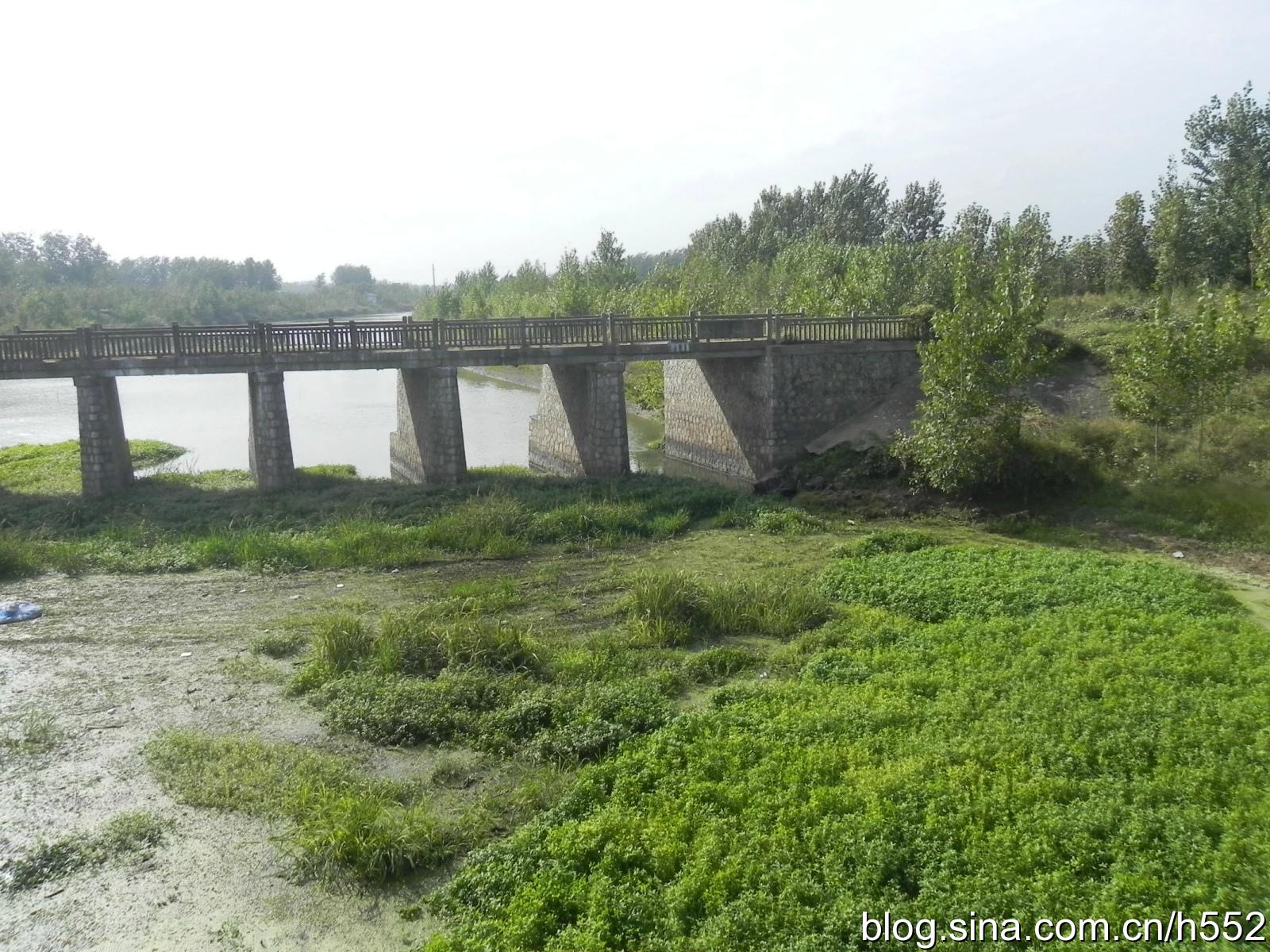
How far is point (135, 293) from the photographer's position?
359 feet

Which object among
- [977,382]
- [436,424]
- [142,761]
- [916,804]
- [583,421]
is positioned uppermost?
[977,382]

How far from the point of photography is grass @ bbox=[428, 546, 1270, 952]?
7082 millimetres

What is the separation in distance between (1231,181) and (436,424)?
29.7 metres

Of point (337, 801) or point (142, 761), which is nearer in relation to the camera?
point (337, 801)

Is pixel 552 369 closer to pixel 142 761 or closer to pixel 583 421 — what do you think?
pixel 583 421

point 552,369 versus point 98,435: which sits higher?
point 552,369

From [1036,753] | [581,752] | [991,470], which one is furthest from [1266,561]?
[581,752]

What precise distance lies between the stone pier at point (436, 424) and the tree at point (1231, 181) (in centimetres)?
2530

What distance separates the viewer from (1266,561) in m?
16.5

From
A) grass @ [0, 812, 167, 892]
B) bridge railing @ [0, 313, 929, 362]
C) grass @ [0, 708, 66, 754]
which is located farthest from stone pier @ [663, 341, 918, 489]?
grass @ [0, 812, 167, 892]

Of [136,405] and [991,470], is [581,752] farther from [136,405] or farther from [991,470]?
[136,405]

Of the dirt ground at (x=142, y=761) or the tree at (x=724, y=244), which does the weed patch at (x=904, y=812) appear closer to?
the dirt ground at (x=142, y=761)

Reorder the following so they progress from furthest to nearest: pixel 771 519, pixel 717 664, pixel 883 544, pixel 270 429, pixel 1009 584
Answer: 1. pixel 270 429
2. pixel 771 519
3. pixel 883 544
4. pixel 1009 584
5. pixel 717 664

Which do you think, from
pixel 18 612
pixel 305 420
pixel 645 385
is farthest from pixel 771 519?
pixel 305 420
